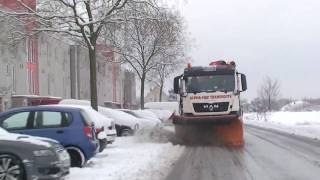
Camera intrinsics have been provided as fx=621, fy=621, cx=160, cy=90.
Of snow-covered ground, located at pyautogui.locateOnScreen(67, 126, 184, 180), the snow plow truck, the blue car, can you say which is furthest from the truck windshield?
the blue car

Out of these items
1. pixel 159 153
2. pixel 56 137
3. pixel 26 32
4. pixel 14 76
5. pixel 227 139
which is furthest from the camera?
pixel 14 76

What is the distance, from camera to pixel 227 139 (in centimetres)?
2416

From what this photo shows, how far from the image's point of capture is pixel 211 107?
24219 mm

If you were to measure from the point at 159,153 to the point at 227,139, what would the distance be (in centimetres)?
559

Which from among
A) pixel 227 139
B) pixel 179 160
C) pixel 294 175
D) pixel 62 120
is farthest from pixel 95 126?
pixel 227 139

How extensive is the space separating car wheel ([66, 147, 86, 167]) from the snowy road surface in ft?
7.13

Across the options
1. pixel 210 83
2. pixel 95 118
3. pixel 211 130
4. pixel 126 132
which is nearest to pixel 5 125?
pixel 95 118

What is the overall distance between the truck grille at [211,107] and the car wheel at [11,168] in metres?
14.0

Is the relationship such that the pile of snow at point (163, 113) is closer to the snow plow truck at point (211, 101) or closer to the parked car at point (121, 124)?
the parked car at point (121, 124)

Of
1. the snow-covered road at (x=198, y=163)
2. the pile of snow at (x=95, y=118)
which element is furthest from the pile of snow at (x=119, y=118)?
the pile of snow at (x=95, y=118)

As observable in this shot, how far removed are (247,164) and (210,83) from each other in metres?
8.66

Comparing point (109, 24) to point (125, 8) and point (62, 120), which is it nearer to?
point (125, 8)

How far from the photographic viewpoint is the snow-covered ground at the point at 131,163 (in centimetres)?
1307

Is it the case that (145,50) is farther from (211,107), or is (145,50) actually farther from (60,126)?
(60,126)
